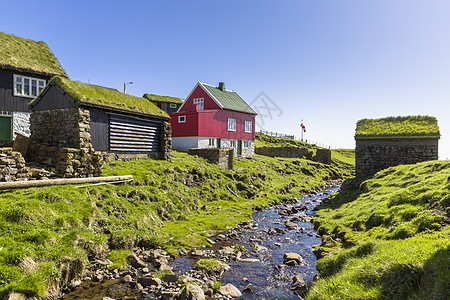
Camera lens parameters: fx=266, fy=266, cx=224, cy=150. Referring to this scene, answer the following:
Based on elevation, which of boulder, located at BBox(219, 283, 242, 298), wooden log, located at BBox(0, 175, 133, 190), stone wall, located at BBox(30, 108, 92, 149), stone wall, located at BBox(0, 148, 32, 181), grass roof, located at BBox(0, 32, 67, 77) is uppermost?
grass roof, located at BBox(0, 32, 67, 77)

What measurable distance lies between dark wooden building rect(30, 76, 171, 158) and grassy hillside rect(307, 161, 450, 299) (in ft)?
50.2

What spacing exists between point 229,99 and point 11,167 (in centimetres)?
3404

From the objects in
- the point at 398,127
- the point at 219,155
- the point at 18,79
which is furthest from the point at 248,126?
the point at 18,79

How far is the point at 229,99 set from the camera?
43.5 meters

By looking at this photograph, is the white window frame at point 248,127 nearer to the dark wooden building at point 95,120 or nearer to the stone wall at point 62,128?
the dark wooden building at point 95,120

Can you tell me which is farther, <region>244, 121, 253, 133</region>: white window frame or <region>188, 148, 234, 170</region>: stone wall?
<region>244, 121, 253, 133</region>: white window frame

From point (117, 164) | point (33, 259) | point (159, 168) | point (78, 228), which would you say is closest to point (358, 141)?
point (159, 168)

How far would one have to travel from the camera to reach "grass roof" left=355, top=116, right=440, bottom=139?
22453mm

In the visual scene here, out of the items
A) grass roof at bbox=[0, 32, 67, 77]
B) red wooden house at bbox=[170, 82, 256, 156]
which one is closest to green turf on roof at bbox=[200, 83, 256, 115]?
red wooden house at bbox=[170, 82, 256, 156]

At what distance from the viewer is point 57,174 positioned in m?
14.6

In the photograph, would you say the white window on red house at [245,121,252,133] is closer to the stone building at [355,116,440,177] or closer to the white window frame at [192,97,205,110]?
the white window frame at [192,97,205,110]

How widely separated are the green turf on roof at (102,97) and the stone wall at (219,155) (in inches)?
295

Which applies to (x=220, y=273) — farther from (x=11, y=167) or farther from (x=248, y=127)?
(x=248, y=127)

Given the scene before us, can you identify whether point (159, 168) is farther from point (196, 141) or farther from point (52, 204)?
point (196, 141)
